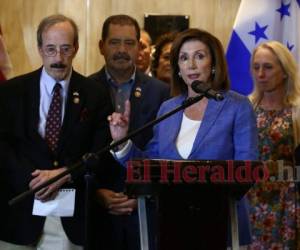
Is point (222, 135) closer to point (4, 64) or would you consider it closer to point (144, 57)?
point (144, 57)

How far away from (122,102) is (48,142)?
0.58m

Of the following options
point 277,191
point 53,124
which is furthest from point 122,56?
point 277,191

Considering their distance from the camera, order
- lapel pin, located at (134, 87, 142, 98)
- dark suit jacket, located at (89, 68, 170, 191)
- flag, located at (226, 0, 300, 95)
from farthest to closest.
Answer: flag, located at (226, 0, 300, 95), lapel pin, located at (134, 87, 142, 98), dark suit jacket, located at (89, 68, 170, 191)

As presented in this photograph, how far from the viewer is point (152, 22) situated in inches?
190

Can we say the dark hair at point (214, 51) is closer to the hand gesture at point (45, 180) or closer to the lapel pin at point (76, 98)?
the lapel pin at point (76, 98)

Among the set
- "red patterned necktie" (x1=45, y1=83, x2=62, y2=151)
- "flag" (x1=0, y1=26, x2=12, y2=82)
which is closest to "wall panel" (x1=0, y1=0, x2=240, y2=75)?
"flag" (x1=0, y1=26, x2=12, y2=82)

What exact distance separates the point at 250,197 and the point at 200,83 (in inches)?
60.4

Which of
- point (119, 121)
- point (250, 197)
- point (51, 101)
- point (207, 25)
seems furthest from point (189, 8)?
point (119, 121)

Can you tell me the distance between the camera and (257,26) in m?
4.75

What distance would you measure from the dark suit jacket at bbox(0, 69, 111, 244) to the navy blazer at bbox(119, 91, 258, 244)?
33cm

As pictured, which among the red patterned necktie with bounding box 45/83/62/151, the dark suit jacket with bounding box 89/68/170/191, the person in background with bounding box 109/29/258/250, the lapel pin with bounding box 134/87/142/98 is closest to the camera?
the person in background with bounding box 109/29/258/250

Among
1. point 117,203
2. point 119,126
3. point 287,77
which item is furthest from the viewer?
point 287,77

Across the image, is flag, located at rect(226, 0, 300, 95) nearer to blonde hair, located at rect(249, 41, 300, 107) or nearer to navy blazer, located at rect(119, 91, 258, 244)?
blonde hair, located at rect(249, 41, 300, 107)

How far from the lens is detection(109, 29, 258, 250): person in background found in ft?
7.25
